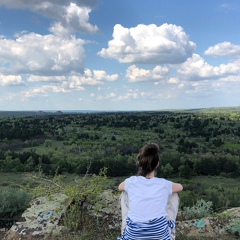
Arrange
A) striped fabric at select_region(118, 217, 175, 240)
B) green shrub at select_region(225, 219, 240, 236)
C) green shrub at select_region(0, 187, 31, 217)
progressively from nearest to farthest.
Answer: striped fabric at select_region(118, 217, 175, 240) → green shrub at select_region(225, 219, 240, 236) → green shrub at select_region(0, 187, 31, 217)

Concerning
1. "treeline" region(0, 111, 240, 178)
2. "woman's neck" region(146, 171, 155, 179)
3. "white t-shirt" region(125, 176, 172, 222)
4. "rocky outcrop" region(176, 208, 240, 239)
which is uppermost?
"woman's neck" region(146, 171, 155, 179)

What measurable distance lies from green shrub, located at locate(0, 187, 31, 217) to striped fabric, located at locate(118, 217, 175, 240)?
5.86 metres

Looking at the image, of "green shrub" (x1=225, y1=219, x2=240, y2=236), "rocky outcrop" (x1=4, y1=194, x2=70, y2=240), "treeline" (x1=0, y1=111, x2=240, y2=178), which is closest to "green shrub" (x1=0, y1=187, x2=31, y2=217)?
"rocky outcrop" (x1=4, y1=194, x2=70, y2=240)

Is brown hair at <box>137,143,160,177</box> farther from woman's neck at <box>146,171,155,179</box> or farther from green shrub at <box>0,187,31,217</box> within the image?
green shrub at <box>0,187,31,217</box>

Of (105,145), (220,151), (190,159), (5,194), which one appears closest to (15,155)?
(105,145)

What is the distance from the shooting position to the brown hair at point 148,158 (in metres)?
3.94

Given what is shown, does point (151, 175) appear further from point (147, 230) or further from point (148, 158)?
point (147, 230)

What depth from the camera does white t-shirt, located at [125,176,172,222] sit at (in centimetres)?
390

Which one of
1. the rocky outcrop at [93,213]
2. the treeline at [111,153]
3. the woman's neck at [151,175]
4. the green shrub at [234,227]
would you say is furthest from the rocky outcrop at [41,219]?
the treeline at [111,153]

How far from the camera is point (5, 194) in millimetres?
9938

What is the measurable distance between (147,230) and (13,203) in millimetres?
7007

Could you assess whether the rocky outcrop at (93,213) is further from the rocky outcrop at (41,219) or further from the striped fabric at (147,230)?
the striped fabric at (147,230)

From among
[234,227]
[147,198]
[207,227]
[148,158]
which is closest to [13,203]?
[207,227]

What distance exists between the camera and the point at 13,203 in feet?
32.1
